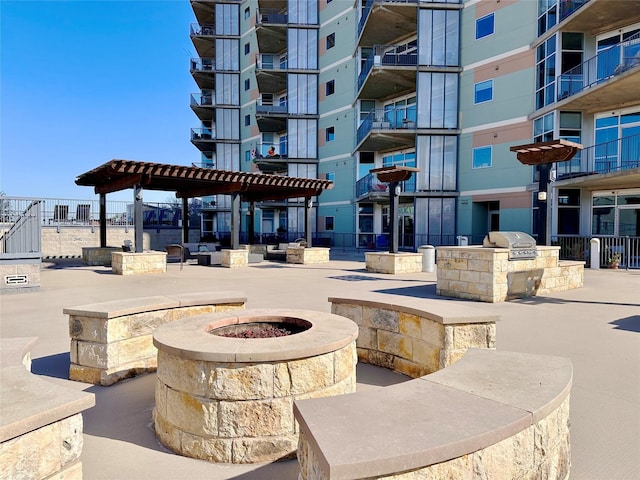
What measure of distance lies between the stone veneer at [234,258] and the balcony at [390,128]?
1176cm

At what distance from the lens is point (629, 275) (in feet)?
44.2

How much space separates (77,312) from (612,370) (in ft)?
21.7

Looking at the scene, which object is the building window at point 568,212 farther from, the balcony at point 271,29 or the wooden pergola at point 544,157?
the balcony at point 271,29

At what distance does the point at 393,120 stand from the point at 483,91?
546 cm

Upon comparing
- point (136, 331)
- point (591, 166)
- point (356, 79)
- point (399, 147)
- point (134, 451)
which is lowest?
point (134, 451)

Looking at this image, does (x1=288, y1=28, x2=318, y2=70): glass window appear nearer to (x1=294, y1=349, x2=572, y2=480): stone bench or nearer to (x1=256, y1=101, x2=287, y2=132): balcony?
(x1=256, y1=101, x2=287, y2=132): balcony

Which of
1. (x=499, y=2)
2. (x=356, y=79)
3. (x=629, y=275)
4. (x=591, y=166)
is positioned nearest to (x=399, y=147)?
(x=356, y=79)

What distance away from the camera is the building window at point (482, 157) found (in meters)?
22.1

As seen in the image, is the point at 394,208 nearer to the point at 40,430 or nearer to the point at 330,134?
the point at 40,430

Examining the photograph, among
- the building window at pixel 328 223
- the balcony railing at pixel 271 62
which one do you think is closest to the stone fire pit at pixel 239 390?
the building window at pixel 328 223

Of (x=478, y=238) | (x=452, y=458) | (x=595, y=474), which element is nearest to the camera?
(x=452, y=458)

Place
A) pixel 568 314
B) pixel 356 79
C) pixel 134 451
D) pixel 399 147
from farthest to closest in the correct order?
1. pixel 356 79
2. pixel 399 147
3. pixel 568 314
4. pixel 134 451

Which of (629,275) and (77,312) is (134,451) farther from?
(629,275)

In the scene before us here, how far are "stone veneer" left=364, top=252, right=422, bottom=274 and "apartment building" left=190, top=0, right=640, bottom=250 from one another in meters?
5.28
